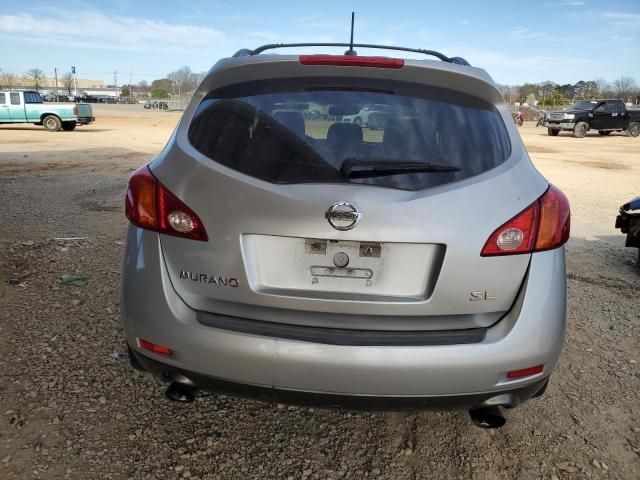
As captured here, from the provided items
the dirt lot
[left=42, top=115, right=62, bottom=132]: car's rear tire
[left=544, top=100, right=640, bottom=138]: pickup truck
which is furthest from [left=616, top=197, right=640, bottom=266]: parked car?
[left=544, top=100, right=640, bottom=138]: pickup truck

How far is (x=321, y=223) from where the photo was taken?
1908 millimetres

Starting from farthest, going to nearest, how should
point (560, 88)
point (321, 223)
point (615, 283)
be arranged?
1. point (560, 88)
2. point (615, 283)
3. point (321, 223)

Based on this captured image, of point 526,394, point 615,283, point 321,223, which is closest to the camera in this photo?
point 321,223

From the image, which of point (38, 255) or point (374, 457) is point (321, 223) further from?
point (38, 255)

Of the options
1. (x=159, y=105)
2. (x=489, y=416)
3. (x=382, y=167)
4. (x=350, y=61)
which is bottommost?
(x=489, y=416)

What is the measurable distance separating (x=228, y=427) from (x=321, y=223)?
132 cm

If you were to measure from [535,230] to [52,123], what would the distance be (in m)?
26.7

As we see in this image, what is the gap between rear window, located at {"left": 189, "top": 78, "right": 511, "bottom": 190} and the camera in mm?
2020

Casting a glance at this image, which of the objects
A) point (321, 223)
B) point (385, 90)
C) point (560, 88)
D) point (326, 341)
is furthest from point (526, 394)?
point (560, 88)

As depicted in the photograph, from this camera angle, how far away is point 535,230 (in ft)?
6.70

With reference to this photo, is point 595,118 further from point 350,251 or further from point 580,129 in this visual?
point 350,251

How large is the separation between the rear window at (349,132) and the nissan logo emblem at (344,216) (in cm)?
14

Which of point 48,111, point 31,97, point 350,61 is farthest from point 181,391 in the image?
point 31,97

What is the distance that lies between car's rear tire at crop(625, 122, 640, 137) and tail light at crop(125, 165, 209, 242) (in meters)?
35.5
